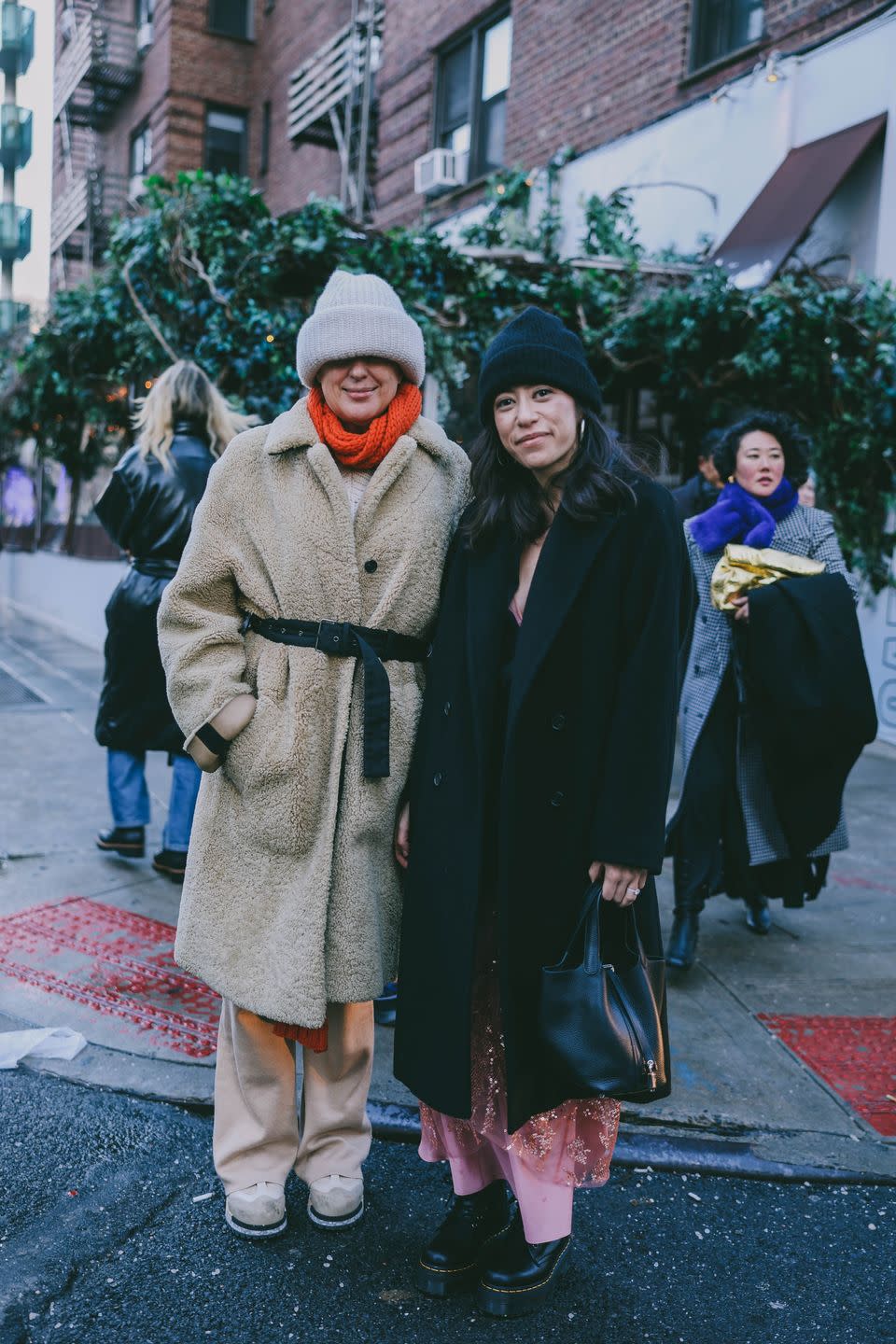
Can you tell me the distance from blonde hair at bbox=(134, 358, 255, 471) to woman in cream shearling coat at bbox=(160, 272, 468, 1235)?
223 centimetres

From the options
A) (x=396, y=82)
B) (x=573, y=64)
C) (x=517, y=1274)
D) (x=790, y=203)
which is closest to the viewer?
(x=517, y=1274)

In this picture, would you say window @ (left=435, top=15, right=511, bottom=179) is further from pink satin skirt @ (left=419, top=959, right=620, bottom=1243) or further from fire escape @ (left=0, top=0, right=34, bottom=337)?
fire escape @ (left=0, top=0, right=34, bottom=337)

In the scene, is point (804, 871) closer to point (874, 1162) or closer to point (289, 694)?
point (874, 1162)

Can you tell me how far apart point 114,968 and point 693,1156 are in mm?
2142

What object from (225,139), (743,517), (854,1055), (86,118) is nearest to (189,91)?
(225,139)

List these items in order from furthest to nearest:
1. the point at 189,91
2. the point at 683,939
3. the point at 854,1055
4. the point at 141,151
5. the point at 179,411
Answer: the point at 141,151, the point at 189,91, the point at 179,411, the point at 683,939, the point at 854,1055

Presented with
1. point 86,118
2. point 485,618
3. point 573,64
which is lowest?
point 485,618

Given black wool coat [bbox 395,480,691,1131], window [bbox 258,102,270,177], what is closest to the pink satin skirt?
black wool coat [bbox 395,480,691,1131]

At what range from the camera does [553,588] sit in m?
2.24

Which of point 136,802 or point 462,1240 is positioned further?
point 136,802

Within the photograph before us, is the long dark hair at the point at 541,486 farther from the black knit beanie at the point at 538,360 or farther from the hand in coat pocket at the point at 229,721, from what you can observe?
the hand in coat pocket at the point at 229,721

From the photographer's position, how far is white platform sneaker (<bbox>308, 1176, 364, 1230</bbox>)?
2615 mm

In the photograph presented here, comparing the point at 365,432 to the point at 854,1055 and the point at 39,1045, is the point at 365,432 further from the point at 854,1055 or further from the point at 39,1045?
the point at 854,1055

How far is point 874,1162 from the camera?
2.97 meters
